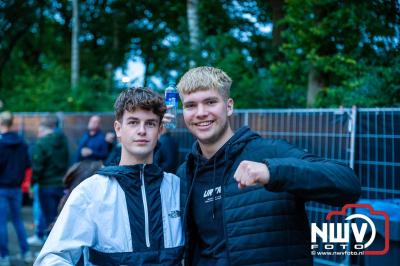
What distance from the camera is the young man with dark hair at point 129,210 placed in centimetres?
271

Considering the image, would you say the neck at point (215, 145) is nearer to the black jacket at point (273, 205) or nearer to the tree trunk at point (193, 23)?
the black jacket at point (273, 205)

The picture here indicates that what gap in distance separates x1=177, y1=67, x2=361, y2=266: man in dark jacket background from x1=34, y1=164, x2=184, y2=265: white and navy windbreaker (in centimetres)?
15

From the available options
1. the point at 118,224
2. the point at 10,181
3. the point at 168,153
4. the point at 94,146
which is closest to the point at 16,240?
the point at 94,146

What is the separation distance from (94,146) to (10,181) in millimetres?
2159

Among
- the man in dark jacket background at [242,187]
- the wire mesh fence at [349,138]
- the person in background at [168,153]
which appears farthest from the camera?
the person in background at [168,153]

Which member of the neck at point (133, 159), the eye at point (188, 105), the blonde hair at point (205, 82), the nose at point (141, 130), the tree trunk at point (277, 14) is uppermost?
the tree trunk at point (277, 14)

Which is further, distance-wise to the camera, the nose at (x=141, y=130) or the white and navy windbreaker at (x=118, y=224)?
the nose at (x=141, y=130)

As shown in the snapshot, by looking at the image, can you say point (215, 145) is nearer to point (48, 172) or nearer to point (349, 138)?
point (349, 138)

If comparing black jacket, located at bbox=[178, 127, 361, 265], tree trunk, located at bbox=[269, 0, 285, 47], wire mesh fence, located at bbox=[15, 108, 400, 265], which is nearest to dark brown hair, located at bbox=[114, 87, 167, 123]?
black jacket, located at bbox=[178, 127, 361, 265]

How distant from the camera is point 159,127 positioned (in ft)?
10.1

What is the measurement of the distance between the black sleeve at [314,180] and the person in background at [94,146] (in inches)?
305

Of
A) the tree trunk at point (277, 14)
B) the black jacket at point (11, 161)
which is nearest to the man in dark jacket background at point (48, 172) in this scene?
the black jacket at point (11, 161)

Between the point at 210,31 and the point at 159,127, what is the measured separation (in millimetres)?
10421

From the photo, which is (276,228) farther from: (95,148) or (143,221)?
(95,148)
